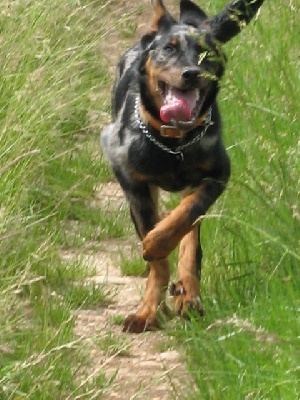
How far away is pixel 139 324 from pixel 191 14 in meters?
1.71

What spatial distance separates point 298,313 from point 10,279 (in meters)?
1.24

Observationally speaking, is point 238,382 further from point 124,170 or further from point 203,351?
point 124,170

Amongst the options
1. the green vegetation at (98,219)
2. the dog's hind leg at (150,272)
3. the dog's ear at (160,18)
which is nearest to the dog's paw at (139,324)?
the dog's hind leg at (150,272)

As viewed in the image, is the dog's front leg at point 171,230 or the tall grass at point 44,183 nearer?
the tall grass at point 44,183

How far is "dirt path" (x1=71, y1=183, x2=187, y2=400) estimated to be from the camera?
4.33 m

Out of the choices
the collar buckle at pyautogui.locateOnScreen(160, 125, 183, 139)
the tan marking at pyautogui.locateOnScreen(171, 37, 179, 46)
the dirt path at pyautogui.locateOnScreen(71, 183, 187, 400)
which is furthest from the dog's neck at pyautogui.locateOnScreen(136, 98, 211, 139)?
the dirt path at pyautogui.locateOnScreen(71, 183, 187, 400)

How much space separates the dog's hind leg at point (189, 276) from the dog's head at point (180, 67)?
0.57m

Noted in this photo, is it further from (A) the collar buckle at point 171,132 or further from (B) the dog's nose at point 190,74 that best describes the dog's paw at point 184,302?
(B) the dog's nose at point 190,74

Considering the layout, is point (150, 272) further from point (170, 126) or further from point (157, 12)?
point (157, 12)

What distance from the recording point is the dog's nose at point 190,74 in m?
5.20

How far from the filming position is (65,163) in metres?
7.20

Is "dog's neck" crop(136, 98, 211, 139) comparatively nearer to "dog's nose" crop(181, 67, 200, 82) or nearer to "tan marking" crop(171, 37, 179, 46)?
"dog's nose" crop(181, 67, 200, 82)

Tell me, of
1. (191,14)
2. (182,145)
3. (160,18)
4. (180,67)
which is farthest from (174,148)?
(191,14)

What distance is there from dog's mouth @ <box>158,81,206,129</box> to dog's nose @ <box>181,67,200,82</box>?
0.33ft
